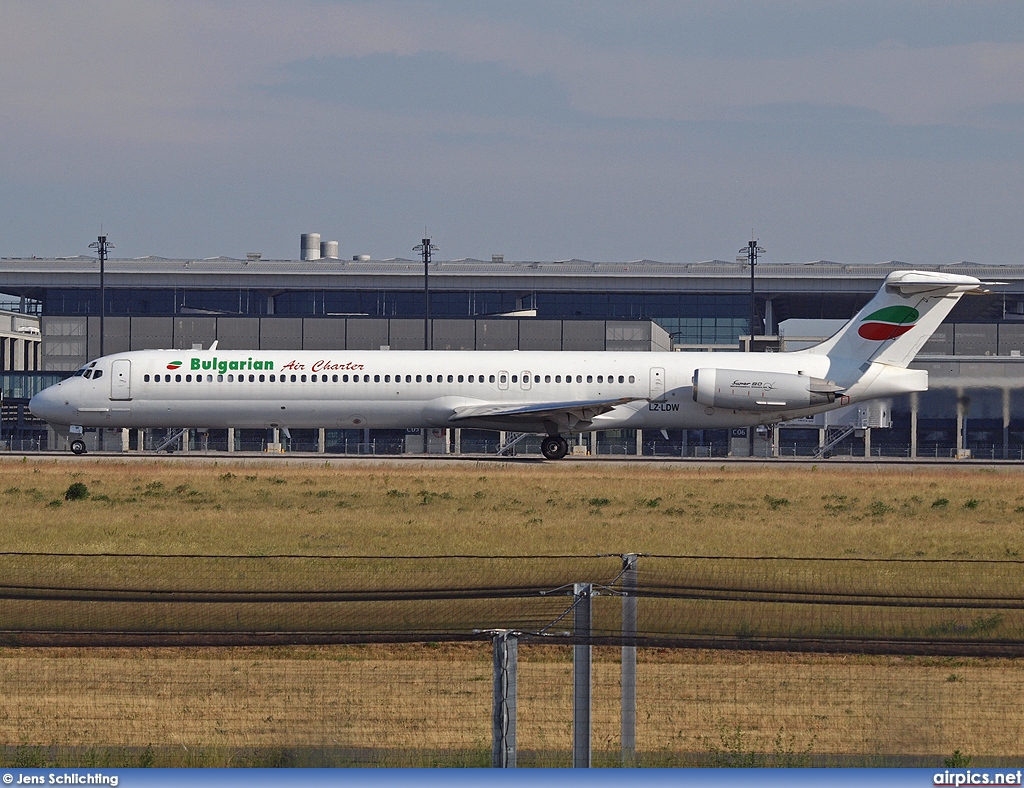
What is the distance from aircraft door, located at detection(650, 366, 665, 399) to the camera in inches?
1805

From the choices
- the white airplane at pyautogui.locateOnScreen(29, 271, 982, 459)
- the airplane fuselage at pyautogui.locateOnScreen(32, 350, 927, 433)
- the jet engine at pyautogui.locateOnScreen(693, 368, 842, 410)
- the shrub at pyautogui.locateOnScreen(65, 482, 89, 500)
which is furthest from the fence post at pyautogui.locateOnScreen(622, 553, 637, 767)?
the airplane fuselage at pyautogui.locateOnScreen(32, 350, 927, 433)

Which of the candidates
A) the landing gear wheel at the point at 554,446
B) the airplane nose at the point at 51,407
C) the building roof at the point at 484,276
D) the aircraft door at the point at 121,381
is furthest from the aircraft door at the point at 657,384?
the building roof at the point at 484,276

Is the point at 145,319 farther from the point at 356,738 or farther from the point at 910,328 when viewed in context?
the point at 356,738

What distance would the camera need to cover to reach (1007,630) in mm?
12258

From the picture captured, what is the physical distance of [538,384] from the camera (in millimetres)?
46344

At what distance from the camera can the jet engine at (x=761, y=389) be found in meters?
44.8

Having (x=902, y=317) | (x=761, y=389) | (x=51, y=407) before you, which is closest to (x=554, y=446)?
(x=761, y=389)

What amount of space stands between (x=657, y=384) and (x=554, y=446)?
4594mm

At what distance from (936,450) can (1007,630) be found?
170 feet

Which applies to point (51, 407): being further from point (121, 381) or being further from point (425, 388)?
point (425, 388)

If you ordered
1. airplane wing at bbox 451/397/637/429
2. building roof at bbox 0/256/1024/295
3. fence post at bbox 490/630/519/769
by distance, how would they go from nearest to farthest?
fence post at bbox 490/630/519/769 → airplane wing at bbox 451/397/637/429 → building roof at bbox 0/256/1024/295

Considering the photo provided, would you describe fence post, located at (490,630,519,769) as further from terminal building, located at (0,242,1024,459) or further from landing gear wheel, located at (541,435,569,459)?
terminal building, located at (0,242,1024,459)

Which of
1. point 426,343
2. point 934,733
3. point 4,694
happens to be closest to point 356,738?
point 4,694

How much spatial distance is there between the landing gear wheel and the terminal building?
1173cm
